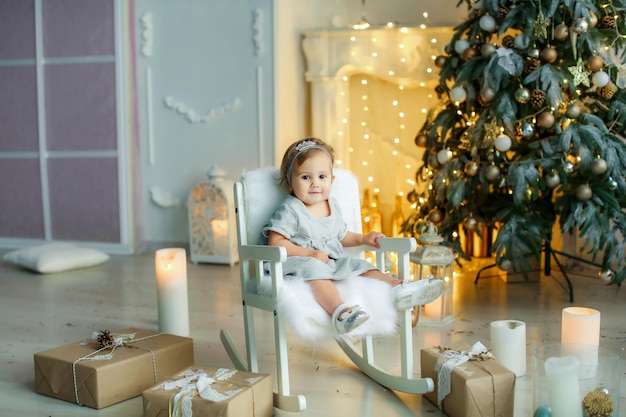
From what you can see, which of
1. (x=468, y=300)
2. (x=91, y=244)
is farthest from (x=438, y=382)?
(x=91, y=244)

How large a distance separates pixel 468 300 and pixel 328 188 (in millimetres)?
1334

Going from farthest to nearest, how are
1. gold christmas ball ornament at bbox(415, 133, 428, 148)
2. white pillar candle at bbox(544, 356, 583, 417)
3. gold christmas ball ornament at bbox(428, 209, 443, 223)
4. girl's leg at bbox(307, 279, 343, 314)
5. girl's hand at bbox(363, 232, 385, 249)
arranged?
gold christmas ball ornament at bbox(415, 133, 428, 148), gold christmas ball ornament at bbox(428, 209, 443, 223), girl's hand at bbox(363, 232, 385, 249), girl's leg at bbox(307, 279, 343, 314), white pillar candle at bbox(544, 356, 583, 417)

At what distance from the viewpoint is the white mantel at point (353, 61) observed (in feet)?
14.5

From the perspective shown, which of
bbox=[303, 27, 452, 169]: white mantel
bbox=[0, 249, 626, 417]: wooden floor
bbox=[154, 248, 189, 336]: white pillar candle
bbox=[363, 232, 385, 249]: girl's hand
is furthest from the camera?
bbox=[303, 27, 452, 169]: white mantel

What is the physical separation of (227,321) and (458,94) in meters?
1.52

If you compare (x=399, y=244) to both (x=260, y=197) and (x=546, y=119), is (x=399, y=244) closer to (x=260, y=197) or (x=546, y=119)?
(x=260, y=197)

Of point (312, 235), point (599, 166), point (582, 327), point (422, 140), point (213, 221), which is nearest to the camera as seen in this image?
point (582, 327)

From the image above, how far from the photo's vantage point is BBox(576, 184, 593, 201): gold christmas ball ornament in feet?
10.5

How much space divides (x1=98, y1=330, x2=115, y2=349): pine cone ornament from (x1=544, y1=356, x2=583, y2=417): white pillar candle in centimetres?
139

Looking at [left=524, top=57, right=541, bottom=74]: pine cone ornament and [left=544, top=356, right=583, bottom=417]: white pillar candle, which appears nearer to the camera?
[left=544, top=356, right=583, bottom=417]: white pillar candle

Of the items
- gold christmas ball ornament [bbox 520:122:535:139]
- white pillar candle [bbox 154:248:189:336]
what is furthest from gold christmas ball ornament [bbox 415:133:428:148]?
white pillar candle [bbox 154:248:189:336]

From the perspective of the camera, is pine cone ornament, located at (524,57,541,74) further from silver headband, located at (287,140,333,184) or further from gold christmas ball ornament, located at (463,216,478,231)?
silver headband, located at (287,140,333,184)

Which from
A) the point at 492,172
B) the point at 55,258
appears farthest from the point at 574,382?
the point at 55,258

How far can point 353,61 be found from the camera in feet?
14.8
